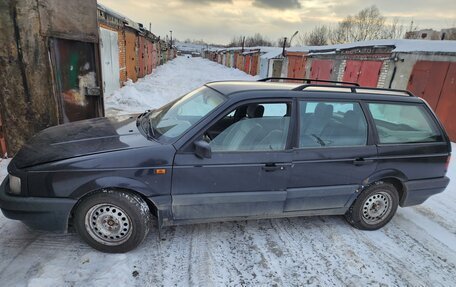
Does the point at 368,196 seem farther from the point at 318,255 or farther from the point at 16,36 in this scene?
the point at 16,36

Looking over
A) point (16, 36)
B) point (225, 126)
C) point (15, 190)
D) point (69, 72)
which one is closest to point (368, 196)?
point (225, 126)

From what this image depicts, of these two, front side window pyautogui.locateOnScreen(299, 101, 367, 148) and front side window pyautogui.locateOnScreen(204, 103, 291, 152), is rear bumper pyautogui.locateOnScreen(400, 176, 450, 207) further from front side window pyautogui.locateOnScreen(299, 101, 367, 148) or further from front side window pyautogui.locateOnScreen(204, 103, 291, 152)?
front side window pyautogui.locateOnScreen(204, 103, 291, 152)

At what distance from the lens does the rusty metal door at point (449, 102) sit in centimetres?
816

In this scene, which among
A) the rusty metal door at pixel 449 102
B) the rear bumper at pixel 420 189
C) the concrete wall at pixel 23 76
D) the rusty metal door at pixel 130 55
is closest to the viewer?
the rear bumper at pixel 420 189

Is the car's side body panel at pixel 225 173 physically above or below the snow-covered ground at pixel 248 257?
above

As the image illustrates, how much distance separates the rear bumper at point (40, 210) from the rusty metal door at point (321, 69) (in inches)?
605

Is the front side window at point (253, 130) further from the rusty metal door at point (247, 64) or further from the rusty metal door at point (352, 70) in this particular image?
the rusty metal door at point (247, 64)

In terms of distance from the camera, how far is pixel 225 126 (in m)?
2.90

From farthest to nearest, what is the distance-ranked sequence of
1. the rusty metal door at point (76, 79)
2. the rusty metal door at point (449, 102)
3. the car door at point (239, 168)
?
the rusty metal door at point (449, 102) → the rusty metal door at point (76, 79) → the car door at point (239, 168)

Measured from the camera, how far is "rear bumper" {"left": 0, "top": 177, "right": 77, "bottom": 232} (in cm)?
255

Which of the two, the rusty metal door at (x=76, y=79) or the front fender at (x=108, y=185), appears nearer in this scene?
the front fender at (x=108, y=185)

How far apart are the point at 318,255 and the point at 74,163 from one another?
99.0 inches

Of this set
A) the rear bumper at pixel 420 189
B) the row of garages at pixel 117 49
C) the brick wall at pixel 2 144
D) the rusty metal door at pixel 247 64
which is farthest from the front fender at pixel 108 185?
the rusty metal door at pixel 247 64

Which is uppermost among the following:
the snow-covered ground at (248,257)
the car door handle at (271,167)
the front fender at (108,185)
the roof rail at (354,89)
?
the roof rail at (354,89)
